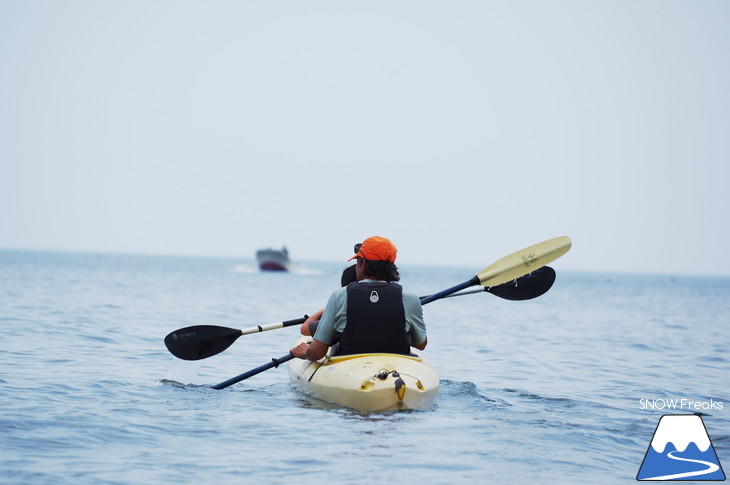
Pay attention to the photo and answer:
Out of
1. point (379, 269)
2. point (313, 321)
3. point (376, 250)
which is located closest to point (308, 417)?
point (313, 321)

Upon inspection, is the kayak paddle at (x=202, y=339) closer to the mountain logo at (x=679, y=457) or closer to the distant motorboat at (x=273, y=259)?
the mountain logo at (x=679, y=457)

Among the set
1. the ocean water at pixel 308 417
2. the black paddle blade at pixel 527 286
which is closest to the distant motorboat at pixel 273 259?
the ocean water at pixel 308 417

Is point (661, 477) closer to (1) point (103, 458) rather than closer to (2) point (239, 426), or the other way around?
(2) point (239, 426)

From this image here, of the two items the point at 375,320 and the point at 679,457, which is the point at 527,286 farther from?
the point at 679,457

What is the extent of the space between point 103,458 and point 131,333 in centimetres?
983

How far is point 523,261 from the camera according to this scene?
10141 mm

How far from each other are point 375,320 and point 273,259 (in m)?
75.4

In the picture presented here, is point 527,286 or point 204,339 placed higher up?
point 527,286
